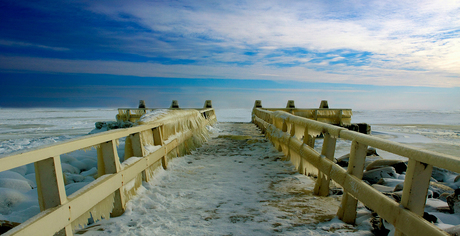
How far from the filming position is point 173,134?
654 cm

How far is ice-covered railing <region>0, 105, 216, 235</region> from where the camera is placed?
1.95 m

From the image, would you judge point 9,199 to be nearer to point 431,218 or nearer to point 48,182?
point 48,182

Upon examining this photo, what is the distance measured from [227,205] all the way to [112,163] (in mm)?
1653

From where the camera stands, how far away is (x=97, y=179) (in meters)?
2.92

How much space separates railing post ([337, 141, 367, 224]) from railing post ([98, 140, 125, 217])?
2769 millimetres

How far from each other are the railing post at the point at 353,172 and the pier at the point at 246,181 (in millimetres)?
11

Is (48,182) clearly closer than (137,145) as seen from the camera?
Yes

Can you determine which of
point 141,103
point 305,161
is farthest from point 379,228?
point 141,103

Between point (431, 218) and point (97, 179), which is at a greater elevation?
point (97, 179)

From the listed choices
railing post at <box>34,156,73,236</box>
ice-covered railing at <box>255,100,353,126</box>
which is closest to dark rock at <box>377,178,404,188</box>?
railing post at <box>34,156,73,236</box>

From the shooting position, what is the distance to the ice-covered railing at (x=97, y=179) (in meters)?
1.95

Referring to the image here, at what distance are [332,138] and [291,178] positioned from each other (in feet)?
4.91

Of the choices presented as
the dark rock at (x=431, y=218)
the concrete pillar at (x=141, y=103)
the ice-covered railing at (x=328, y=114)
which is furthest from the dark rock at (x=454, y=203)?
the concrete pillar at (x=141, y=103)

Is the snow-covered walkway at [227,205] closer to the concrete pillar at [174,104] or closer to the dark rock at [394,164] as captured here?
the dark rock at [394,164]
